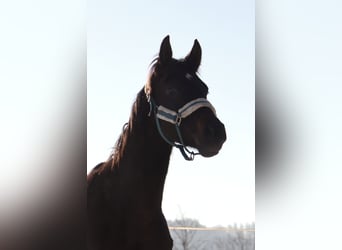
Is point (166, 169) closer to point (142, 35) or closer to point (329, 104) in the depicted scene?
point (142, 35)

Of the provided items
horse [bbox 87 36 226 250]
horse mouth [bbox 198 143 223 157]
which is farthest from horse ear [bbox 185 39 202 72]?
horse mouth [bbox 198 143 223 157]

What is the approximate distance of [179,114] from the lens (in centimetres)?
118

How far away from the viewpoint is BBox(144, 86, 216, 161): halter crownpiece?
1.16 meters

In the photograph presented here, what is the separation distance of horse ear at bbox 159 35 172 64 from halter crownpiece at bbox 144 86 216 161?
10 cm

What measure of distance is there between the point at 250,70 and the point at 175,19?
0.25 metres

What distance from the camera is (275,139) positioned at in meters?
0.90

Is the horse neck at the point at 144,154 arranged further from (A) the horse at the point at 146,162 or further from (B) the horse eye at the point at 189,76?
(B) the horse eye at the point at 189,76

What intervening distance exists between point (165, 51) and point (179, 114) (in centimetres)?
20

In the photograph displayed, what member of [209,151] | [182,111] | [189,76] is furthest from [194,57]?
[209,151]

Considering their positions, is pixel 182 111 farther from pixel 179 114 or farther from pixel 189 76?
pixel 189 76

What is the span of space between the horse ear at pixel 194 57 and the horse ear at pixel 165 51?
53mm

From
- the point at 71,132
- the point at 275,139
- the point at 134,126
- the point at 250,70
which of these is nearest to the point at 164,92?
the point at 134,126

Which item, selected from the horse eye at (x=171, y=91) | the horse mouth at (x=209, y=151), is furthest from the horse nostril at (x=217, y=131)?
the horse eye at (x=171, y=91)

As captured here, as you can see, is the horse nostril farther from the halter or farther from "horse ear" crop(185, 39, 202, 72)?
"horse ear" crop(185, 39, 202, 72)
